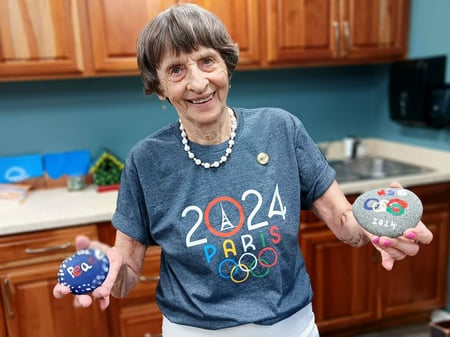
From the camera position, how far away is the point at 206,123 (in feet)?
3.20

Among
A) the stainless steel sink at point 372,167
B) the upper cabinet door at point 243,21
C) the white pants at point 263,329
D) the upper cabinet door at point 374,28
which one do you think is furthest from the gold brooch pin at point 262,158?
the upper cabinet door at point 374,28

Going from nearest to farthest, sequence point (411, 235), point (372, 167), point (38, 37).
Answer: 1. point (411, 235)
2. point (38, 37)
3. point (372, 167)

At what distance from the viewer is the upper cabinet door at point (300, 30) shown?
2.18 meters

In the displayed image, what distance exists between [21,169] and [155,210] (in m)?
1.53

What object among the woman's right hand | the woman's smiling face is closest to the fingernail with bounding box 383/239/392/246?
the woman's smiling face

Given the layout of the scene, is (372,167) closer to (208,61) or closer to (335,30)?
(335,30)

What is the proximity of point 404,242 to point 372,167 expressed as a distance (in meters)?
1.90

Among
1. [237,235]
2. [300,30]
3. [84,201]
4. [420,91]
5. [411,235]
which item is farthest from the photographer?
[420,91]

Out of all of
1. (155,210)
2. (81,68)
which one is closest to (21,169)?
(81,68)

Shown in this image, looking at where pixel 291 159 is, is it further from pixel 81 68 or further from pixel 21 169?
pixel 21 169

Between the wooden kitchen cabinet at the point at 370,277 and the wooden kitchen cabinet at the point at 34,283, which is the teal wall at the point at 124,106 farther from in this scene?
the wooden kitchen cabinet at the point at 370,277

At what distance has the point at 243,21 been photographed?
2.14 metres

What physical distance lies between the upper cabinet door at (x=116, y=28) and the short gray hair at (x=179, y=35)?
1.10 metres

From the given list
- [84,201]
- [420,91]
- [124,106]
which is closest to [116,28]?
[124,106]
